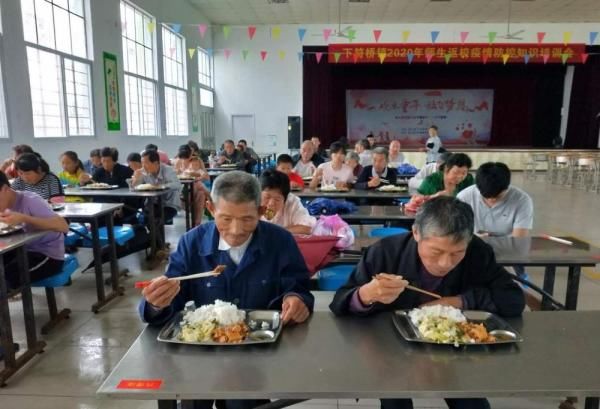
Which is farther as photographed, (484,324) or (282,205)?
(282,205)

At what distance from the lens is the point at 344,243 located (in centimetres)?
256

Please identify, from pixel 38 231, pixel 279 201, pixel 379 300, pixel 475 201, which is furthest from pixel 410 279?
pixel 38 231

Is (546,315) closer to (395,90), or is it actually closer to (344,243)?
(344,243)

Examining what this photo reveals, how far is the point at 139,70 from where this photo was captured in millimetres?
8984

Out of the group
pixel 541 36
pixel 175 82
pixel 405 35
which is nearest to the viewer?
pixel 175 82

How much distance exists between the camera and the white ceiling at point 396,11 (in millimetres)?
11305

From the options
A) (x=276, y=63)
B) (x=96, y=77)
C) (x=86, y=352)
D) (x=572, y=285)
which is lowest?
(x=86, y=352)

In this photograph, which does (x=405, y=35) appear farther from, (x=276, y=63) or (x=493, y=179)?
(x=493, y=179)

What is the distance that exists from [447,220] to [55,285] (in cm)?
262

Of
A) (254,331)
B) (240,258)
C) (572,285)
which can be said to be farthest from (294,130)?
(254,331)

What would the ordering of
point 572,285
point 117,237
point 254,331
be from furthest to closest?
point 117,237 → point 572,285 → point 254,331

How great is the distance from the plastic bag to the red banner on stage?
10.4m

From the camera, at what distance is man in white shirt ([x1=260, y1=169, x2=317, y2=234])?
8.66 ft

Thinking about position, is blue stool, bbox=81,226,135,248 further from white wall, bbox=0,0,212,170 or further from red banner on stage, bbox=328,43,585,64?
red banner on stage, bbox=328,43,585,64
